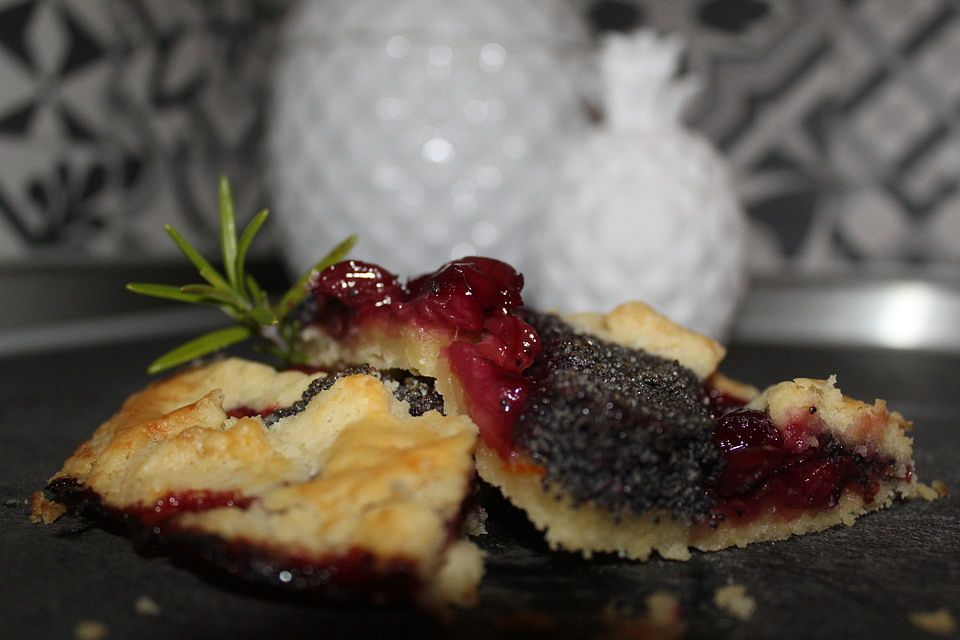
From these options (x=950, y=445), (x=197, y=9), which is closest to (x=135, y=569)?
(x=950, y=445)

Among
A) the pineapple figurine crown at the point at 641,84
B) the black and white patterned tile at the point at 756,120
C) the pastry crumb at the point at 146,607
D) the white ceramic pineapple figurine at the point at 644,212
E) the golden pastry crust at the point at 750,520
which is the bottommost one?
the pastry crumb at the point at 146,607

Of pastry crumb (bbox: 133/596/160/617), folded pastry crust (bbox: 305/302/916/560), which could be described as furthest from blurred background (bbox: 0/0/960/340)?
pastry crumb (bbox: 133/596/160/617)

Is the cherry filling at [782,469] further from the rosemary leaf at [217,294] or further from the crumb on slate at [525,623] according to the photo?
the rosemary leaf at [217,294]

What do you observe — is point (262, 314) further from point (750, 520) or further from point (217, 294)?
point (750, 520)

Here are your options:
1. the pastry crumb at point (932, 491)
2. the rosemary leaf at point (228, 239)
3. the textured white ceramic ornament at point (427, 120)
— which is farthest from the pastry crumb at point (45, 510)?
the textured white ceramic ornament at point (427, 120)

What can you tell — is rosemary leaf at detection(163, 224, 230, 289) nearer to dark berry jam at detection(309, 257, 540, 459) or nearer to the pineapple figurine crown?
dark berry jam at detection(309, 257, 540, 459)

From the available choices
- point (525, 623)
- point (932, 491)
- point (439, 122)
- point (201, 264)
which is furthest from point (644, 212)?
point (525, 623)

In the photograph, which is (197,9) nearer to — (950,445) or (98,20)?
(98,20)
